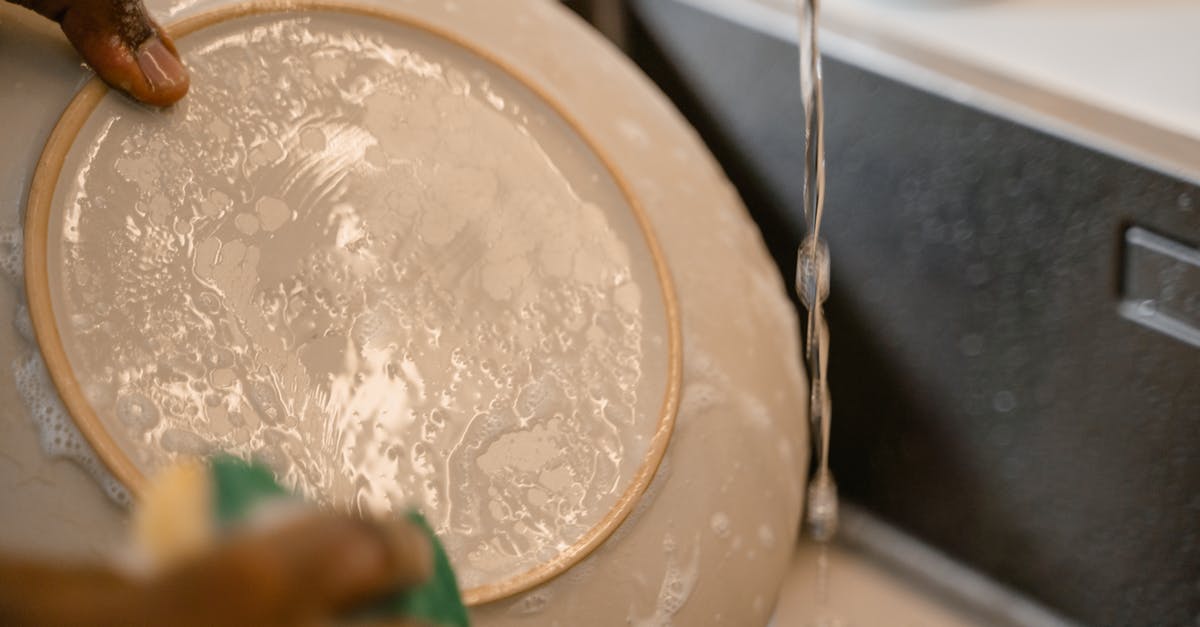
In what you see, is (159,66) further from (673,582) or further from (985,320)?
(985,320)

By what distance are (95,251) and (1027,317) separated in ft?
2.56

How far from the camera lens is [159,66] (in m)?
0.77

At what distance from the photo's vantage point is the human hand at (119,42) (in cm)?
75

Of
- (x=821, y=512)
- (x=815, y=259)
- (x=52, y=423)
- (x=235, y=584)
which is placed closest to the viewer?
(x=235, y=584)

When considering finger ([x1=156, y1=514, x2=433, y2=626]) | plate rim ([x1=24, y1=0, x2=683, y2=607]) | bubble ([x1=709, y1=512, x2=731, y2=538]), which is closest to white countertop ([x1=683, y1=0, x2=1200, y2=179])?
plate rim ([x1=24, y1=0, x2=683, y2=607])

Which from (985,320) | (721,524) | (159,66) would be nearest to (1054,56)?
(985,320)

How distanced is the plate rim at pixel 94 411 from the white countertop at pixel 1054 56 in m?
0.32

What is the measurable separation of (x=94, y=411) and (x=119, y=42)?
240 millimetres

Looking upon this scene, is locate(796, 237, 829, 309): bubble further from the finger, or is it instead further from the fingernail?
the finger

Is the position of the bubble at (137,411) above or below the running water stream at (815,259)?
above

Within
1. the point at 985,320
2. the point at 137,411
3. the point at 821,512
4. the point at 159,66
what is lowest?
the point at 821,512

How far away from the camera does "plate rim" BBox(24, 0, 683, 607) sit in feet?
2.21

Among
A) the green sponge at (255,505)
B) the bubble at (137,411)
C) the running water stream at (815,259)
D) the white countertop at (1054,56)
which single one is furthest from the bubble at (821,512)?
the green sponge at (255,505)

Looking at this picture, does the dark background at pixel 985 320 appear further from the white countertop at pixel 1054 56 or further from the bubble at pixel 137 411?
the bubble at pixel 137 411
